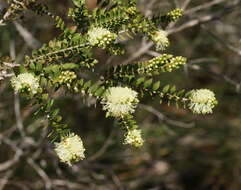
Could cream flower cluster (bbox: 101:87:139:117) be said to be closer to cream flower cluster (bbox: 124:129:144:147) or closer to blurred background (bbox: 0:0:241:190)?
cream flower cluster (bbox: 124:129:144:147)

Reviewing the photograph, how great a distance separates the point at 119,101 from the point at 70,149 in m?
0.26

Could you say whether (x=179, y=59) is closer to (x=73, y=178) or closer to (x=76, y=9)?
(x=76, y=9)

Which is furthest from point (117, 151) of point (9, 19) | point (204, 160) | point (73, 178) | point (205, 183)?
point (9, 19)

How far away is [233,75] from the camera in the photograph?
5.64 meters

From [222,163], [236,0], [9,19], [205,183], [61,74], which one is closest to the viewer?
[61,74]

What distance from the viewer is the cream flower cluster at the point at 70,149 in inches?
61.1

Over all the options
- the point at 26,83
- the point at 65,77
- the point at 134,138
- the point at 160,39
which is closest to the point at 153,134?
the point at 160,39

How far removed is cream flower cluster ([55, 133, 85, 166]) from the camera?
1.55 metres

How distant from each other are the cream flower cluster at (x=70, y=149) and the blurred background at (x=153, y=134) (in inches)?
90.1

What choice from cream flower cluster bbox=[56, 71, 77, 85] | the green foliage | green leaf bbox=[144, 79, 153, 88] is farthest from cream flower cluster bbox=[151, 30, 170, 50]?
cream flower cluster bbox=[56, 71, 77, 85]

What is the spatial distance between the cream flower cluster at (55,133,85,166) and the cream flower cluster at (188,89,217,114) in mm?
503

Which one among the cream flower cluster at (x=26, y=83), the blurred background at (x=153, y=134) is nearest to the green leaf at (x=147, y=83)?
the cream flower cluster at (x=26, y=83)

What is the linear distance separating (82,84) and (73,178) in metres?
3.58

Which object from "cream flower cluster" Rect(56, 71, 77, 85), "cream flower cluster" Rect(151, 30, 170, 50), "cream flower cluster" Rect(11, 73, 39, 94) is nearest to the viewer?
"cream flower cluster" Rect(11, 73, 39, 94)
